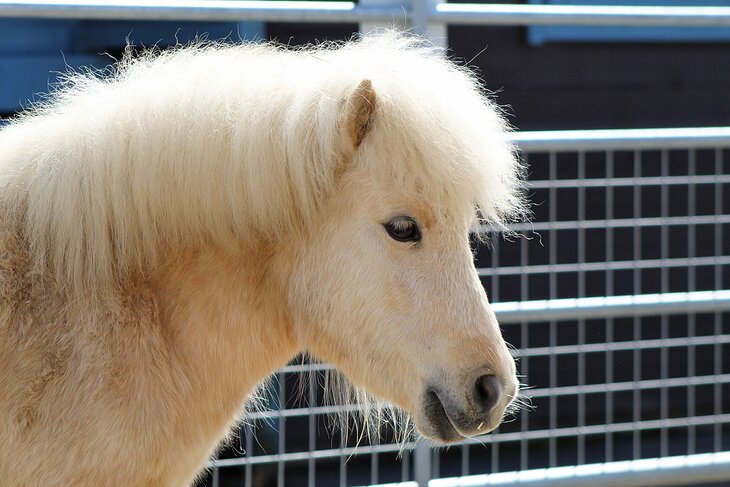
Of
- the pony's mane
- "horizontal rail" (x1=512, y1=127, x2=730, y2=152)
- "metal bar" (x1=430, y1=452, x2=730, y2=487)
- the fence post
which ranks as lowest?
"metal bar" (x1=430, y1=452, x2=730, y2=487)

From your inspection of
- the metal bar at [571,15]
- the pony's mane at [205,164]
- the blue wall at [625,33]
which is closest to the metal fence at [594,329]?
the metal bar at [571,15]

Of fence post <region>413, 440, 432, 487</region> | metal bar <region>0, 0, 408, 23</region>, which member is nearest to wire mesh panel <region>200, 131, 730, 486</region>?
fence post <region>413, 440, 432, 487</region>

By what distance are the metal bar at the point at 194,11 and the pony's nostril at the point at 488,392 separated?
1.29m

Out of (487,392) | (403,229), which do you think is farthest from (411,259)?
(487,392)

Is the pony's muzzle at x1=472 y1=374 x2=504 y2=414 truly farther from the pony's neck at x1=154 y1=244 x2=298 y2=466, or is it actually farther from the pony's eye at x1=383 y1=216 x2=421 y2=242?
the pony's neck at x1=154 y1=244 x2=298 y2=466

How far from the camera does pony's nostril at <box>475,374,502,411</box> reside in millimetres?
1832

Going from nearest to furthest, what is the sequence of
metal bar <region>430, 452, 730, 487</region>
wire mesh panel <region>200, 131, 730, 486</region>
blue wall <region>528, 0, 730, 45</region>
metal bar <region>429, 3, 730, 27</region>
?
1. metal bar <region>429, 3, 730, 27</region>
2. metal bar <region>430, 452, 730, 487</region>
3. wire mesh panel <region>200, 131, 730, 486</region>
4. blue wall <region>528, 0, 730, 45</region>

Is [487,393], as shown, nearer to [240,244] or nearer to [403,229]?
[403,229]

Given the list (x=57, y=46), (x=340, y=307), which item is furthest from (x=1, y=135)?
(x=57, y=46)

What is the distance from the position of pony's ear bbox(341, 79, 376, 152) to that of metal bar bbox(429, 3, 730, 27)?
1.09 metres

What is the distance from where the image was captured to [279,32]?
4.48 m

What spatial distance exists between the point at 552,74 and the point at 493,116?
318cm

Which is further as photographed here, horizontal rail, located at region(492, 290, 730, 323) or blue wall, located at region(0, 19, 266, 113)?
blue wall, located at region(0, 19, 266, 113)

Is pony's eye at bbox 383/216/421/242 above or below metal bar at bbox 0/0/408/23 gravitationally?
below
